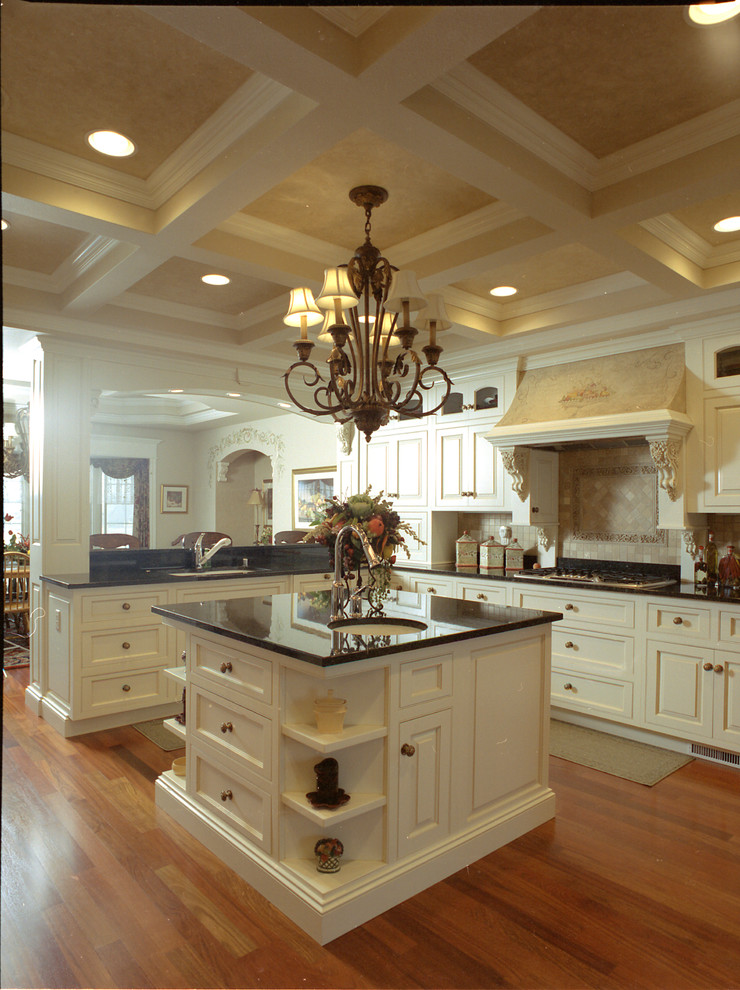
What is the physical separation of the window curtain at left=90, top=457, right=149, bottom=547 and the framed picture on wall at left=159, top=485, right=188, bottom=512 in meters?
0.22

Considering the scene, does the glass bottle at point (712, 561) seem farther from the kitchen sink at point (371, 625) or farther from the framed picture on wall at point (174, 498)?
the framed picture on wall at point (174, 498)

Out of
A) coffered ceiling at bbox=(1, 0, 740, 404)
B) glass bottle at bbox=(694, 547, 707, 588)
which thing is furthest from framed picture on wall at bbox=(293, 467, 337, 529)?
glass bottle at bbox=(694, 547, 707, 588)

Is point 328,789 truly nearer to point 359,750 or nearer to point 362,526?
point 359,750

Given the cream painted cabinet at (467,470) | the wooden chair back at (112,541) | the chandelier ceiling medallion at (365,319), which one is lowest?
the wooden chair back at (112,541)

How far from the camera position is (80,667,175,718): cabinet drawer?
3.74 metres

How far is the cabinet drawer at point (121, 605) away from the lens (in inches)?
148

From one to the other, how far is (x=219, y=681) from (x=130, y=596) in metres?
1.63

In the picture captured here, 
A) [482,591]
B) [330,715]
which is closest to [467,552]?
[482,591]

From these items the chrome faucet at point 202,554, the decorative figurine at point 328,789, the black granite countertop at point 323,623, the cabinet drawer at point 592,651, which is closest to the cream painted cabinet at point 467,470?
the cabinet drawer at point 592,651

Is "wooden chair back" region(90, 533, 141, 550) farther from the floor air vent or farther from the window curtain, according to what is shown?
the floor air vent

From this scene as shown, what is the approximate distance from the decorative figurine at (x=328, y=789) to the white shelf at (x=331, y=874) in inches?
8.4

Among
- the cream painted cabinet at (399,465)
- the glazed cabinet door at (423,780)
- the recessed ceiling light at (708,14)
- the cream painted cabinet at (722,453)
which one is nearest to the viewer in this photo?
the recessed ceiling light at (708,14)

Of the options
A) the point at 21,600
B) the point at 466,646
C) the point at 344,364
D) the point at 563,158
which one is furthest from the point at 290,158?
the point at 21,600

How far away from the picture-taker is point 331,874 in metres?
2.07
